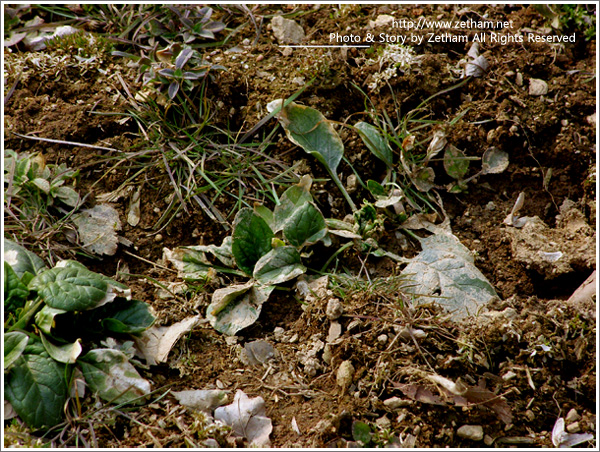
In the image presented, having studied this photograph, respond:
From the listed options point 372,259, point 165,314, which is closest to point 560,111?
point 372,259

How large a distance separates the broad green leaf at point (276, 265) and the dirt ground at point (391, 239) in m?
0.11

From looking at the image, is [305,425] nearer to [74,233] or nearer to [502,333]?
A: [502,333]

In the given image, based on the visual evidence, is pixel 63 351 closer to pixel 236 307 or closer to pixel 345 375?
pixel 236 307

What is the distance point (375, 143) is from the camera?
243 cm

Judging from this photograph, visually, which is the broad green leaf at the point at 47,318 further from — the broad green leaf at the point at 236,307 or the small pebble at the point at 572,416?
the small pebble at the point at 572,416

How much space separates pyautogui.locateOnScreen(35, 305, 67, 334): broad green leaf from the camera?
1747 millimetres

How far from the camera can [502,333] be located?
1888mm

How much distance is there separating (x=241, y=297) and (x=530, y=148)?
1502 mm

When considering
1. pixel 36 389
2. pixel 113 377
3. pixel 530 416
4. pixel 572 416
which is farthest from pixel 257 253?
pixel 572 416

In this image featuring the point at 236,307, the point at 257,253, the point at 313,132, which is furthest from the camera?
the point at 313,132

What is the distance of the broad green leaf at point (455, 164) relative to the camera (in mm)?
2439

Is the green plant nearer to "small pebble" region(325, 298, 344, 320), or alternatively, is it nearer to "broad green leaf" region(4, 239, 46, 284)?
"broad green leaf" region(4, 239, 46, 284)

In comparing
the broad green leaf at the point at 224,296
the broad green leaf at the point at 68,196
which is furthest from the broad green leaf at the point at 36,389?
the broad green leaf at the point at 68,196

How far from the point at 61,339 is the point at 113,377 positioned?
22cm
